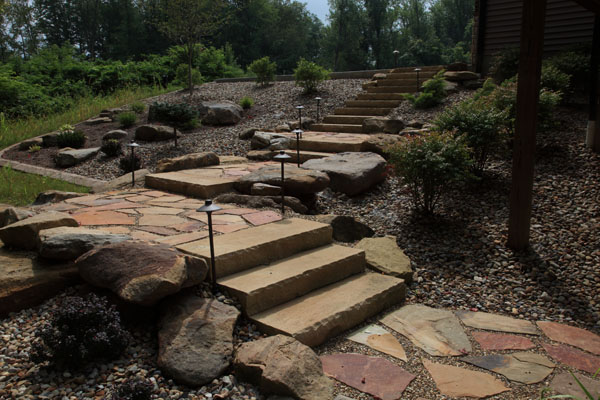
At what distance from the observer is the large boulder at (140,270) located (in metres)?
2.62

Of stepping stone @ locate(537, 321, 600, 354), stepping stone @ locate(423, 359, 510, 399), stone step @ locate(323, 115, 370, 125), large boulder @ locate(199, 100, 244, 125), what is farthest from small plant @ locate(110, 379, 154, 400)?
large boulder @ locate(199, 100, 244, 125)

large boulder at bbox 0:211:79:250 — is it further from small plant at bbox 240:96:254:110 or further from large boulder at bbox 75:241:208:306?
small plant at bbox 240:96:254:110

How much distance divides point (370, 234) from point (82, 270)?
2.93 metres

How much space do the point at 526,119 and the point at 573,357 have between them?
215 centimetres

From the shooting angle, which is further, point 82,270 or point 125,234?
point 125,234

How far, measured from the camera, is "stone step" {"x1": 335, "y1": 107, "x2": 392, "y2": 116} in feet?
29.7

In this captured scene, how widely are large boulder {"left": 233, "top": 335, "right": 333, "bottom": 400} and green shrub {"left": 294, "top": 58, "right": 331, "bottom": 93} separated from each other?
8.94 metres

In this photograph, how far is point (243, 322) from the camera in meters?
2.92

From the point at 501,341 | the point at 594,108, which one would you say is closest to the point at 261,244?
the point at 501,341

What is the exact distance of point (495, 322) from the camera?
3.37 meters

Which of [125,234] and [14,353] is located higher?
[125,234]

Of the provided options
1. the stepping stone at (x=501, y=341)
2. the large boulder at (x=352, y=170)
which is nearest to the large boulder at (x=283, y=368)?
the stepping stone at (x=501, y=341)

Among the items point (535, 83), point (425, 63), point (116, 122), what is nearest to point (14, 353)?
point (535, 83)

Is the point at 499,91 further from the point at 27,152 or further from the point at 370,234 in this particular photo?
the point at 27,152
